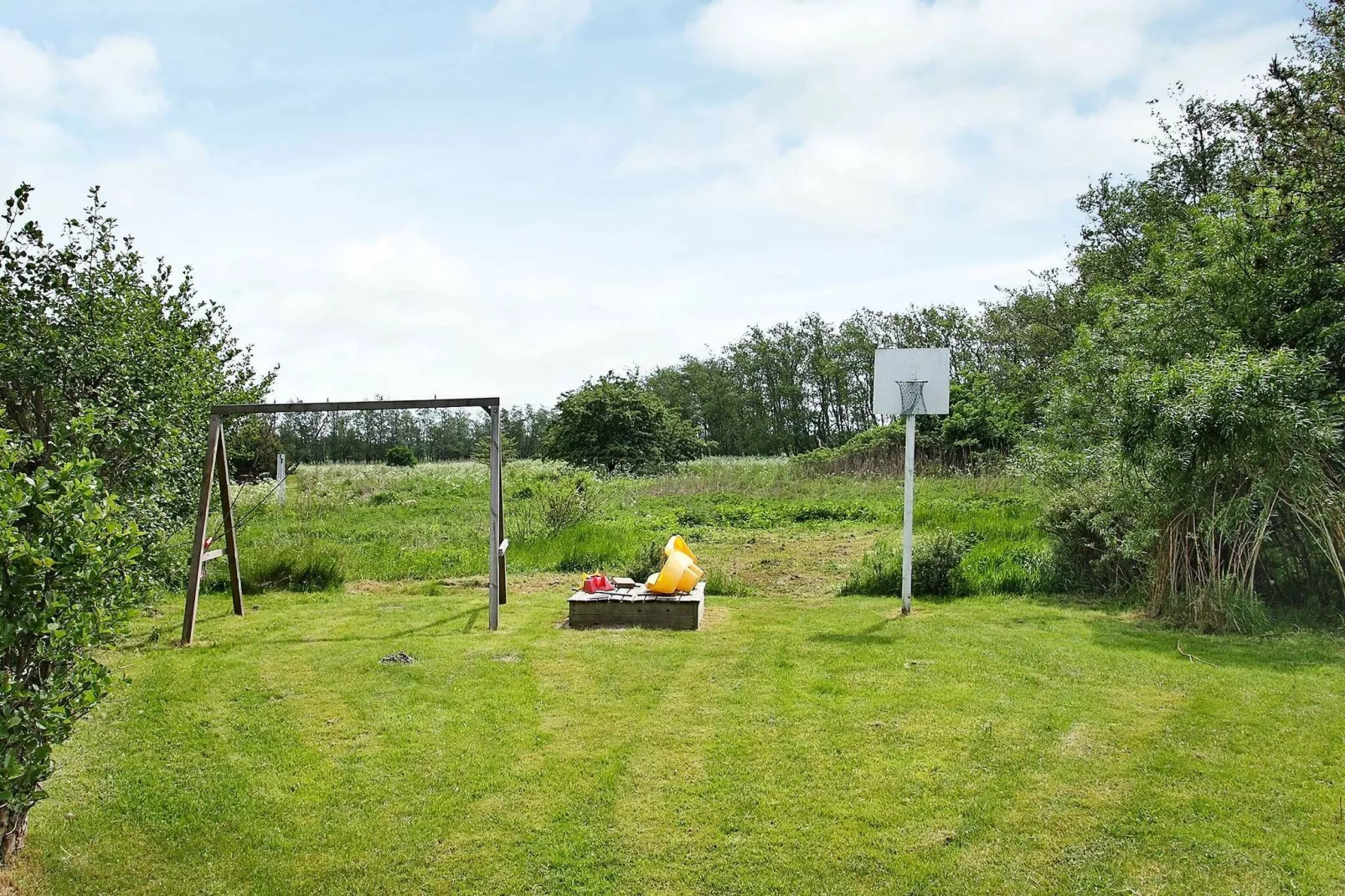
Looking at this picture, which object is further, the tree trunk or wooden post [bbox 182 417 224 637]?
wooden post [bbox 182 417 224 637]

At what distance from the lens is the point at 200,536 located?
770 cm

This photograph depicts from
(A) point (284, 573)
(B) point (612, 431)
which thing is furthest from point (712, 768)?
(B) point (612, 431)

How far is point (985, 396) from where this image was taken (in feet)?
82.6

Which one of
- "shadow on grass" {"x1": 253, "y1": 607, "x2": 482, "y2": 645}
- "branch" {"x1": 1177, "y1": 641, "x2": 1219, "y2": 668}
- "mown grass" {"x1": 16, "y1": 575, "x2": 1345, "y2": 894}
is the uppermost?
"branch" {"x1": 1177, "y1": 641, "x2": 1219, "y2": 668}

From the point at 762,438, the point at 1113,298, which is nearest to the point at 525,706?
the point at 1113,298

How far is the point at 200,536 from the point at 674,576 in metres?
4.34

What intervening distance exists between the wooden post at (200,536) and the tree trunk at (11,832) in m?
3.93

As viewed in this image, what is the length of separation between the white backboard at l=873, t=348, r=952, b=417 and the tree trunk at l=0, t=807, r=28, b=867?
6.89 m

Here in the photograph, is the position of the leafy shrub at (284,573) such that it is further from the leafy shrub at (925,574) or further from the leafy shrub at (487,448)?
the leafy shrub at (925,574)

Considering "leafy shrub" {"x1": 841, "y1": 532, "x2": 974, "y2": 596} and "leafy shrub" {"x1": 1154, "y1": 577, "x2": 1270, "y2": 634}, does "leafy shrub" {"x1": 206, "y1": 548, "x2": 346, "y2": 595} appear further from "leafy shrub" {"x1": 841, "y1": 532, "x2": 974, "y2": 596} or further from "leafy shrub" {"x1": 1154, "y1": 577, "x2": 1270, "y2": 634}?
"leafy shrub" {"x1": 1154, "y1": 577, "x2": 1270, "y2": 634}

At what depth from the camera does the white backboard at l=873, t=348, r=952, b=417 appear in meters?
8.28

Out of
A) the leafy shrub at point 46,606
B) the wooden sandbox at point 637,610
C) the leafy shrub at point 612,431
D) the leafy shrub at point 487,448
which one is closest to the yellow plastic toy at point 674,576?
the wooden sandbox at point 637,610

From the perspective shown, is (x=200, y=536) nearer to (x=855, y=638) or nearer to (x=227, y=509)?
(x=227, y=509)

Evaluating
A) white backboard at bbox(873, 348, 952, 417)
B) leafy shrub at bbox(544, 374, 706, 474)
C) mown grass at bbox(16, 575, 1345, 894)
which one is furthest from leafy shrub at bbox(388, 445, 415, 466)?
white backboard at bbox(873, 348, 952, 417)
